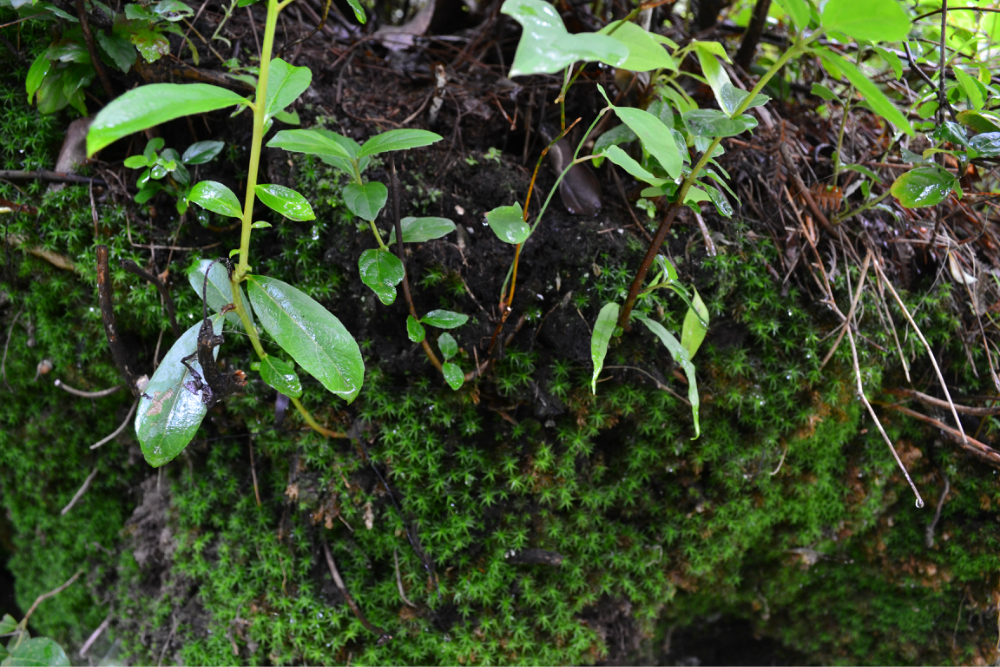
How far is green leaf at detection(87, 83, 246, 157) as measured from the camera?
2.27 feet

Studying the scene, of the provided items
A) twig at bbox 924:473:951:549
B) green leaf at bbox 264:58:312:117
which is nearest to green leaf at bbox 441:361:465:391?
green leaf at bbox 264:58:312:117

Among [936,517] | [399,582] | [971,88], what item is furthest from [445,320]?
[936,517]

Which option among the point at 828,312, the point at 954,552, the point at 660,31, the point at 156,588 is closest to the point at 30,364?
the point at 156,588

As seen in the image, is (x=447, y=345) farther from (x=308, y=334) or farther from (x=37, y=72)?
(x=37, y=72)

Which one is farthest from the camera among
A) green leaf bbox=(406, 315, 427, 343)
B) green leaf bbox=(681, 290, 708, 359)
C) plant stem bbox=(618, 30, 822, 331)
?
green leaf bbox=(681, 290, 708, 359)

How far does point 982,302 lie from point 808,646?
1.41 meters

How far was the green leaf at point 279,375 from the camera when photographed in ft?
3.87

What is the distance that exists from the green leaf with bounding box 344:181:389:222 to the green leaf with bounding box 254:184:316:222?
14cm

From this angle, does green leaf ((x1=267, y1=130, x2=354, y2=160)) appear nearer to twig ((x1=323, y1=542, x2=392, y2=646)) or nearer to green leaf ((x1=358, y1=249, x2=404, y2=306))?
green leaf ((x1=358, y1=249, x2=404, y2=306))

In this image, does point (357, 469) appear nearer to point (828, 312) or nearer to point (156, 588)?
point (156, 588)

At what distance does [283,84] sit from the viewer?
1.01 meters

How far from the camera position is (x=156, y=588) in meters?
1.88

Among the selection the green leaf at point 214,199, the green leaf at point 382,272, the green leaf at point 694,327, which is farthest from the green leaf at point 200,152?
the green leaf at point 694,327

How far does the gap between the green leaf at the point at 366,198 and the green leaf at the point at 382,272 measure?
0.09 m
